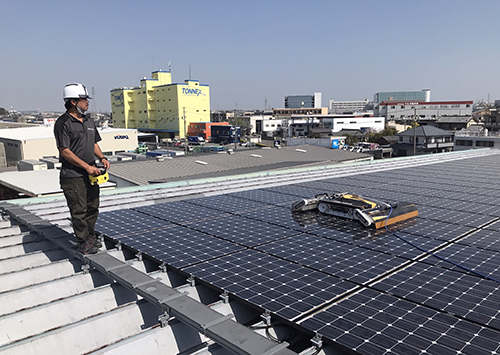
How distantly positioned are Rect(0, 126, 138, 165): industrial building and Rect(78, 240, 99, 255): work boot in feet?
180

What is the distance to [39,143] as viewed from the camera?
53.7 m

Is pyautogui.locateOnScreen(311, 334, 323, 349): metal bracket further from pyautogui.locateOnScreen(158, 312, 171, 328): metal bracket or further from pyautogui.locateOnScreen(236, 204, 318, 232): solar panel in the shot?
pyautogui.locateOnScreen(236, 204, 318, 232): solar panel

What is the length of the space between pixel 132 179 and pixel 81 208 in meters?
21.1

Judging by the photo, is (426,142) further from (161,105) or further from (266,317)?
(161,105)

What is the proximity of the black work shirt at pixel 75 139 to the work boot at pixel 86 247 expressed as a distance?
121cm

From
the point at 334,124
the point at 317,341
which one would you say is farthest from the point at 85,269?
the point at 334,124

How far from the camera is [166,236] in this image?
7.53 m

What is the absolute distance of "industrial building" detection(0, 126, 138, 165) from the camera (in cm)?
5288

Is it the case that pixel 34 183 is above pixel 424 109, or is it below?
below

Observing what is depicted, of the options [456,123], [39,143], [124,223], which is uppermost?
[456,123]

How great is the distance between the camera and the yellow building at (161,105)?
110m

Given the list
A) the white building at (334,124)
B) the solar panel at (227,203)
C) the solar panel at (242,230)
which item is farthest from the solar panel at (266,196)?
the white building at (334,124)

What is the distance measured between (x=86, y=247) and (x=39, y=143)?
56.2 metres

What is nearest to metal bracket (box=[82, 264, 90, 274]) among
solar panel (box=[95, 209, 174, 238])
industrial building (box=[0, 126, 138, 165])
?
solar panel (box=[95, 209, 174, 238])
